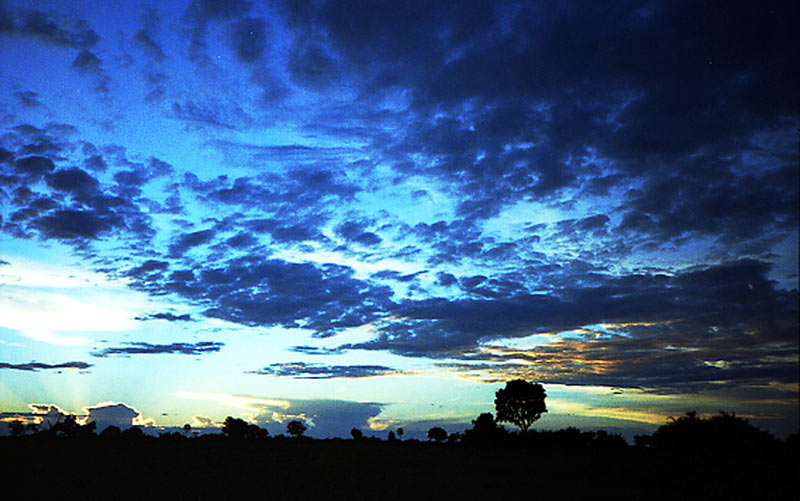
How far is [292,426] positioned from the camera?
138m

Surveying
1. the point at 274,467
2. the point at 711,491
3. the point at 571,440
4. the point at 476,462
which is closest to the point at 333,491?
the point at 274,467

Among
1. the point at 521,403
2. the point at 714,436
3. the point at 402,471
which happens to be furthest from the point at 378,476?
the point at 521,403

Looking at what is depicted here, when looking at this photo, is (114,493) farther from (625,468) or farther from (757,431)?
(757,431)

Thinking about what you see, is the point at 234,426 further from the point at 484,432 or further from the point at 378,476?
the point at 378,476

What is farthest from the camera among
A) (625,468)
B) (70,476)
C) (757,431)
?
(757,431)

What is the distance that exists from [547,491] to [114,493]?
23.2 m

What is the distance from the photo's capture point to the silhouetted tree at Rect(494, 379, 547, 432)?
101 m

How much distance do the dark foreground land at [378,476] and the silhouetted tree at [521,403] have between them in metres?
56.0

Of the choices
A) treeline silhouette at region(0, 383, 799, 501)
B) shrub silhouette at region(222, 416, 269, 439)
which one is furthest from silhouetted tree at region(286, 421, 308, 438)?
treeline silhouette at region(0, 383, 799, 501)

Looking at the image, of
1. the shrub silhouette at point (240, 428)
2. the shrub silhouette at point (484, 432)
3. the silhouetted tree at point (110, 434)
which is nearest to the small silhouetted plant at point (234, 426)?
the shrub silhouette at point (240, 428)

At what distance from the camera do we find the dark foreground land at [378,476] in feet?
87.8

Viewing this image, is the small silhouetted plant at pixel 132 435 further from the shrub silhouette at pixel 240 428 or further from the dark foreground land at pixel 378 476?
the shrub silhouette at pixel 240 428

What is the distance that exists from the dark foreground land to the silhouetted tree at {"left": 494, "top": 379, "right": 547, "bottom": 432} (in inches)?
2204

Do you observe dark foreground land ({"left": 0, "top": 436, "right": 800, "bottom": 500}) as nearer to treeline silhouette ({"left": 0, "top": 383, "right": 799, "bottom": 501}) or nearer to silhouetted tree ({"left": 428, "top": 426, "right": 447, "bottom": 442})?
treeline silhouette ({"left": 0, "top": 383, "right": 799, "bottom": 501})
